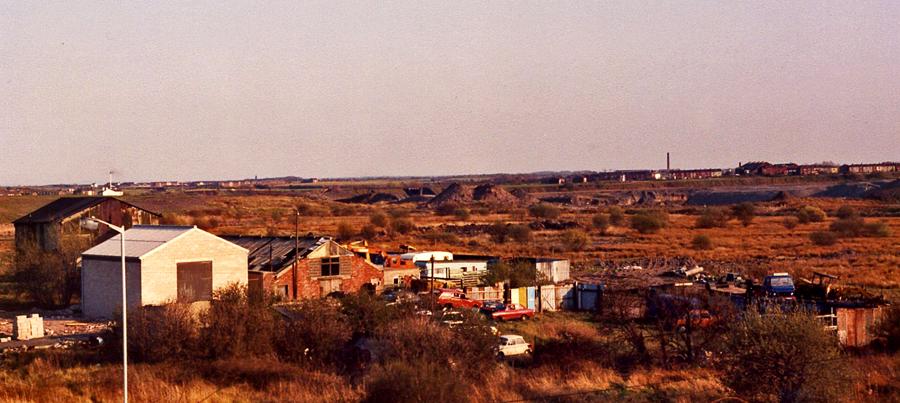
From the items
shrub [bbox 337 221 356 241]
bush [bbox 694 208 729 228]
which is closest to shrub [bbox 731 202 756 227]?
bush [bbox 694 208 729 228]

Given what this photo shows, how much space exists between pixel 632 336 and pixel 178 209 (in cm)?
8634

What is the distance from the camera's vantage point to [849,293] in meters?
31.8

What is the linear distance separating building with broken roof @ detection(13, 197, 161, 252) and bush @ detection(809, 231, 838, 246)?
43.5 m

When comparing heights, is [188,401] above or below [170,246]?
below

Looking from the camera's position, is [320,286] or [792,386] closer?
[792,386]

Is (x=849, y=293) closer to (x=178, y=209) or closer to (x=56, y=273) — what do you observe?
(x=56, y=273)

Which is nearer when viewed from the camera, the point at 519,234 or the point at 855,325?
the point at 855,325

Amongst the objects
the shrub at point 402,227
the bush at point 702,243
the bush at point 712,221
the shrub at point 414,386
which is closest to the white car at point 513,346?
the shrub at point 414,386

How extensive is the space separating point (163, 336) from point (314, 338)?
136 inches

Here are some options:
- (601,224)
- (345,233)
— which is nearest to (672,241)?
(601,224)

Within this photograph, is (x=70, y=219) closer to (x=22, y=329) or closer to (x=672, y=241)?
(x=22, y=329)

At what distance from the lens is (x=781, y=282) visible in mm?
34031

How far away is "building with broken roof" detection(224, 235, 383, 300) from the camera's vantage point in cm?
3628

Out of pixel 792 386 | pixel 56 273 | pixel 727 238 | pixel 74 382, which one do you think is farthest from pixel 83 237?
pixel 727 238
